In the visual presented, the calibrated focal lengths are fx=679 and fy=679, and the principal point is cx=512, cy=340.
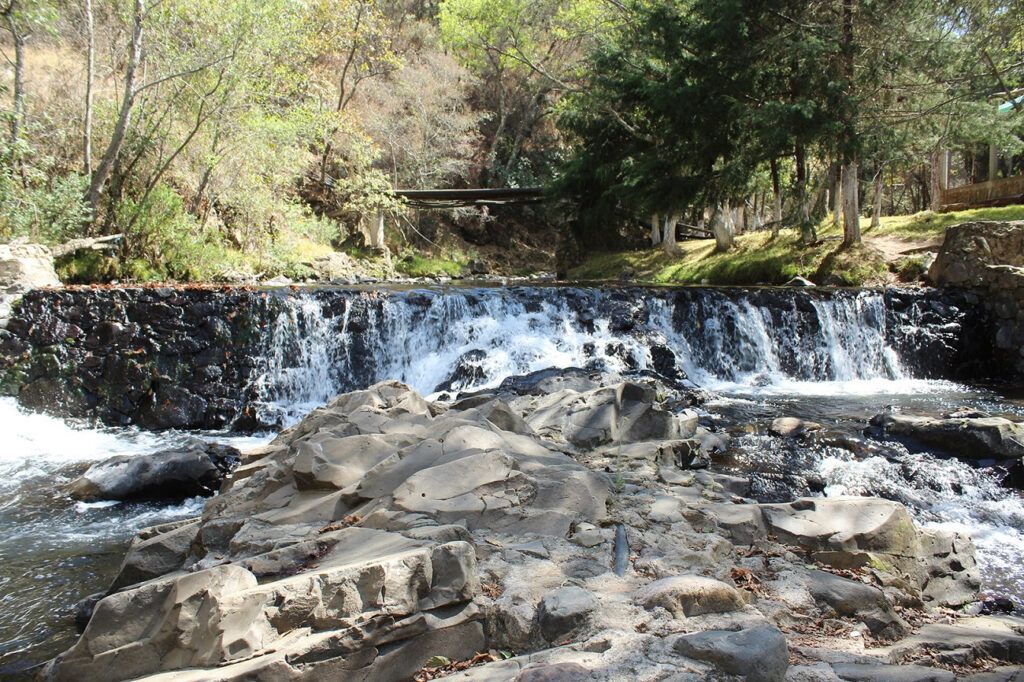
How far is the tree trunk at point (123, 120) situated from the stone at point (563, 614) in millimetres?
13451

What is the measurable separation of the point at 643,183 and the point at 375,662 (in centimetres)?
1901

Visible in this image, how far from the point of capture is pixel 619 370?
11.0 metres

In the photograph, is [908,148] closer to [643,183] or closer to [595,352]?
[643,183]

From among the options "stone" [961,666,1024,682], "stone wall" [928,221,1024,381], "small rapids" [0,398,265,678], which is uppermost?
"stone wall" [928,221,1024,381]

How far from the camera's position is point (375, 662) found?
264cm

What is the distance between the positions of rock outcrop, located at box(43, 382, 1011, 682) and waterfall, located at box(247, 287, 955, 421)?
6.22 meters

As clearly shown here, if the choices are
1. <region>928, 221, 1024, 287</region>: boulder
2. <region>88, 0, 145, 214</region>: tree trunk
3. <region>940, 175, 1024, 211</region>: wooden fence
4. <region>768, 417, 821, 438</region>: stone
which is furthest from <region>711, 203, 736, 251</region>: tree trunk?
<region>88, 0, 145, 214</region>: tree trunk

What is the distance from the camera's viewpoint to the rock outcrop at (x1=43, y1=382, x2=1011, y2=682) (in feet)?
8.50

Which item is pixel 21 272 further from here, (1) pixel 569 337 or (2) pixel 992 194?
(2) pixel 992 194

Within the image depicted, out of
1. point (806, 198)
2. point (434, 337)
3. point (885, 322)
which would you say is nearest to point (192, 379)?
point (434, 337)

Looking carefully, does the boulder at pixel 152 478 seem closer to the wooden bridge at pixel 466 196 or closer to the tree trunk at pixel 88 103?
the tree trunk at pixel 88 103

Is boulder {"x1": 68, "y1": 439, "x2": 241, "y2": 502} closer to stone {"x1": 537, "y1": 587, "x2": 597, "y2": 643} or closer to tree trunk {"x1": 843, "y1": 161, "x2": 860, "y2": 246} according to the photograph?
stone {"x1": 537, "y1": 587, "x2": 597, "y2": 643}

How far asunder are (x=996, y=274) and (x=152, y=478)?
48.2 feet

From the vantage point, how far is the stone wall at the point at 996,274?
12680 mm
